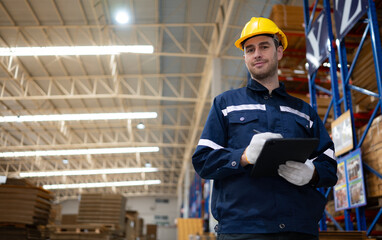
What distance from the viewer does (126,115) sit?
16.2 metres

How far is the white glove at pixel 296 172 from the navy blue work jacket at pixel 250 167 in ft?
0.23

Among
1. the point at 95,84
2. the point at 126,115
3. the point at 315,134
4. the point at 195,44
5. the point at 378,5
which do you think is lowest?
the point at 315,134

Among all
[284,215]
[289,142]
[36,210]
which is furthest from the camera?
[36,210]

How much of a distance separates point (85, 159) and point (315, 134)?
80.3 ft

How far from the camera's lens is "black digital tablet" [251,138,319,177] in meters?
1.58

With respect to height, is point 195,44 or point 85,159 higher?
point 195,44

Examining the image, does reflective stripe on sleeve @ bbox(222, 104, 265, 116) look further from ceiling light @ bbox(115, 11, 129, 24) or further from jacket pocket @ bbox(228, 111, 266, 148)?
ceiling light @ bbox(115, 11, 129, 24)

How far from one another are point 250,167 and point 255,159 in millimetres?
144

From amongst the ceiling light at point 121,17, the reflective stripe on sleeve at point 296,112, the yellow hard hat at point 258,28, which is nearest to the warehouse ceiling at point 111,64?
the ceiling light at point 121,17

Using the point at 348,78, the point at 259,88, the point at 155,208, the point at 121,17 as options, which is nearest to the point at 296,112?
the point at 259,88

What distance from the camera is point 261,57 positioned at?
6.93ft

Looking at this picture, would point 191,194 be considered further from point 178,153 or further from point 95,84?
point 95,84

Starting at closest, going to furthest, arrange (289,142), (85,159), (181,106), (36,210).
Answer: (289,142) < (36,210) < (181,106) < (85,159)

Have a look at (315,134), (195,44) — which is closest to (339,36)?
(315,134)
